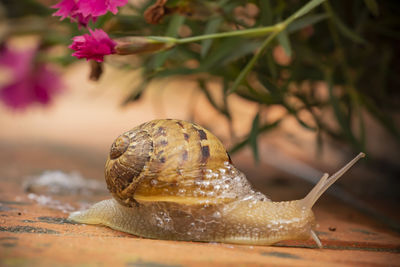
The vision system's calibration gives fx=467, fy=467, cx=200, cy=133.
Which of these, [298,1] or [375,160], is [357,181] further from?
[298,1]

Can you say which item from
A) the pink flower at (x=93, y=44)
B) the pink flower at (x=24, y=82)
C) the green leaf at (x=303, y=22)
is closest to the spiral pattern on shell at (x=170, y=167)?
the pink flower at (x=93, y=44)

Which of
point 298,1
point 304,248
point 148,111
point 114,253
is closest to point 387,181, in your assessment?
point 298,1

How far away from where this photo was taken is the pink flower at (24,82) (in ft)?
5.76

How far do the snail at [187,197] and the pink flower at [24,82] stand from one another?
934 mm

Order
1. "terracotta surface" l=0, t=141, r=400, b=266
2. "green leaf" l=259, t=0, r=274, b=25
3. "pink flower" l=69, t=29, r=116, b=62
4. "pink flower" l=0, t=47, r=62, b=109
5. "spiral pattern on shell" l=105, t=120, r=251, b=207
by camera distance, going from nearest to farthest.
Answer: "terracotta surface" l=0, t=141, r=400, b=266
"pink flower" l=69, t=29, r=116, b=62
"spiral pattern on shell" l=105, t=120, r=251, b=207
"green leaf" l=259, t=0, r=274, b=25
"pink flower" l=0, t=47, r=62, b=109

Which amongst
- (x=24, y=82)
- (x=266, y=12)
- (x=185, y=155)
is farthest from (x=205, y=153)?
(x=24, y=82)

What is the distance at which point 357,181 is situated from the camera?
1.82m

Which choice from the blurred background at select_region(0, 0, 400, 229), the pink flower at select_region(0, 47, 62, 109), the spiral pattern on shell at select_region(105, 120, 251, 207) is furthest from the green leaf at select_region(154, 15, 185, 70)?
the pink flower at select_region(0, 47, 62, 109)

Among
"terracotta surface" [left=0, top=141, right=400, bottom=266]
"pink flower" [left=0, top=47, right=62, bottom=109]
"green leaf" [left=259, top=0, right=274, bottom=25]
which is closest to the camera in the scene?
"terracotta surface" [left=0, top=141, right=400, bottom=266]

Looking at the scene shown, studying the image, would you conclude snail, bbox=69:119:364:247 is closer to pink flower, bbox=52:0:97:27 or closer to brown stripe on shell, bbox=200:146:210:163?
brown stripe on shell, bbox=200:146:210:163

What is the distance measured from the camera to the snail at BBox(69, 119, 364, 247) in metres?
0.92

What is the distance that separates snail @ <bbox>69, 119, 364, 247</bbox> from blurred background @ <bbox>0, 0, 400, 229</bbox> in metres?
0.17

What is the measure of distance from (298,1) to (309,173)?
2.96 ft

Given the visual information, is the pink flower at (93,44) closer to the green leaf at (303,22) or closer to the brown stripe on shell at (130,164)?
the brown stripe on shell at (130,164)
